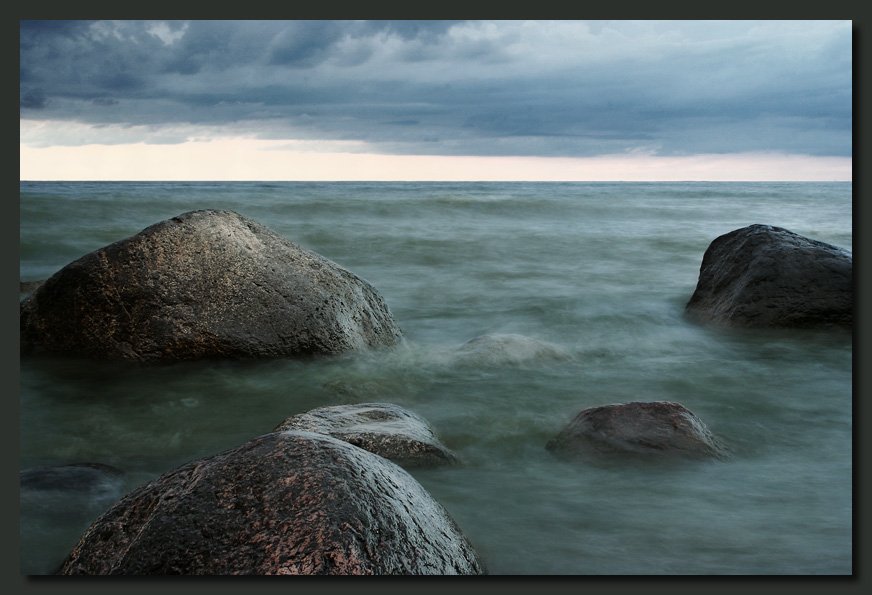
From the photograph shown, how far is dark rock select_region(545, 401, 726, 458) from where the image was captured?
3.34 m

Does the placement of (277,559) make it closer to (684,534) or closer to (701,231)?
(684,534)

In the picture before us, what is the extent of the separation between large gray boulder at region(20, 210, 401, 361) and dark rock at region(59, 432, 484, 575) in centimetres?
251

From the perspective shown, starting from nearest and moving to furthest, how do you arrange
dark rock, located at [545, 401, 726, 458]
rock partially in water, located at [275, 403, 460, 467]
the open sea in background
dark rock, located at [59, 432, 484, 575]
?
dark rock, located at [59, 432, 484, 575] < the open sea in background < rock partially in water, located at [275, 403, 460, 467] < dark rock, located at [545, 401, 726, 458]

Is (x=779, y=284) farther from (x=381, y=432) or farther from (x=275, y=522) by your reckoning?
(x=275, y=522)

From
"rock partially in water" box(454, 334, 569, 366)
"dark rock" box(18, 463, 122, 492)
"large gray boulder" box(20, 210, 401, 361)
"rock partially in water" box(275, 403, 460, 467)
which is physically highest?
"large gray boulder" box(20, 210, 401, 361)

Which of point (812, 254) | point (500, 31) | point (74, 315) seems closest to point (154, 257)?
point (74, 315)

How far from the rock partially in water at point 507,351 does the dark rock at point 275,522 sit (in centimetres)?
289

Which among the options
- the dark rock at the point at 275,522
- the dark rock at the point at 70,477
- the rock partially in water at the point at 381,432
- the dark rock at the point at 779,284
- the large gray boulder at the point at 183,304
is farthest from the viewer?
the dark rock at the point at 779,284

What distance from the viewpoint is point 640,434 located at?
339 centimetres

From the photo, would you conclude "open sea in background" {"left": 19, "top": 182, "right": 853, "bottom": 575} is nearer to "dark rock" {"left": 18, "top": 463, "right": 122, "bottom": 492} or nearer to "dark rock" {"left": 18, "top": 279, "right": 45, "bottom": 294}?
"dark rock" {"left": 18, "top": 463, "right": 122, "bottom": 492}

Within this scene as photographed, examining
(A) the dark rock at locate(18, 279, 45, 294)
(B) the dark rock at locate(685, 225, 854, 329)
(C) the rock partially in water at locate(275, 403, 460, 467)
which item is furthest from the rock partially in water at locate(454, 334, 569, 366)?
(A) the dark rock at locate(18, 279, 45, 294)

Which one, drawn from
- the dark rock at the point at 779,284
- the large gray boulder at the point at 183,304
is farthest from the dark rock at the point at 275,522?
the dark rock at the point at 779,284

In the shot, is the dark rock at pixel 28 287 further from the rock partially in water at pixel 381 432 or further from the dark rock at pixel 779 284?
the dark rock at pixel 779 284

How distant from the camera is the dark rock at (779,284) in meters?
5.49
